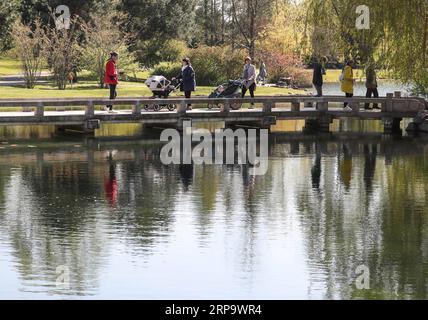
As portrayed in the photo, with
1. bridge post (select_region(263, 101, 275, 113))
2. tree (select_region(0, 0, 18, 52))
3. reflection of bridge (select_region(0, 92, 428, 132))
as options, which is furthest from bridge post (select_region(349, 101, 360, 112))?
tree (select_region(0, 0, 18, 52))

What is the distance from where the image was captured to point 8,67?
3103 inches

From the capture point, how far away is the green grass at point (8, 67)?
7288 cm

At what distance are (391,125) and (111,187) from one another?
679 inches

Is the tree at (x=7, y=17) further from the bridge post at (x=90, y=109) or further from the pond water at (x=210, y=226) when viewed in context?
the pond water at (x=210, y=226)

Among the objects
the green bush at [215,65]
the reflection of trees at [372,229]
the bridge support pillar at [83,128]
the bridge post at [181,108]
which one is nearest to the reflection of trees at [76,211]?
the reflection of trees at [372,229]

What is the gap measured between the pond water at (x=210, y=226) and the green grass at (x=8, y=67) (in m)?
42.1

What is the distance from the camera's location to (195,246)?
1845 centimetres

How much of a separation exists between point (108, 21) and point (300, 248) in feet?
147

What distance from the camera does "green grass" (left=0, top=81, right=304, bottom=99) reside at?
161 feet

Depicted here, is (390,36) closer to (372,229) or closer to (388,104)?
(388,104)

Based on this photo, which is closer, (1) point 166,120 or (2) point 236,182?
(2) point 236,182

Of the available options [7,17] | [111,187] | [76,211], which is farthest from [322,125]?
[7,17]
